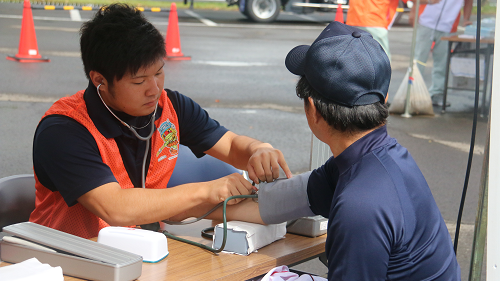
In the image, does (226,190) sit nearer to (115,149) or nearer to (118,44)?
(115,149)

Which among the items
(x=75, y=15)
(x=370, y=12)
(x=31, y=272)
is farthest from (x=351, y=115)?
(x=75, y=15)

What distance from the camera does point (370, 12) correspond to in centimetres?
615

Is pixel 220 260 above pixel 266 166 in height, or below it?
below

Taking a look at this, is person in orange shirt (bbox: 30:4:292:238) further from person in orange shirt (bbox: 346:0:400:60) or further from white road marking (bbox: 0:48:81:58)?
white road marking (bbox: 0:48:81:58)

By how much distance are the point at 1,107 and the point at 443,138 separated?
4.74 meters

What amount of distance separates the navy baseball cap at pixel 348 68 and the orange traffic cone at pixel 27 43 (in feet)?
25.0

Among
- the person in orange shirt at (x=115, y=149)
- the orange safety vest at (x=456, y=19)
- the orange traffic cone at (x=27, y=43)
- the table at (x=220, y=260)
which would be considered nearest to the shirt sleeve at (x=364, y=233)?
the table at (x=220, y=260)

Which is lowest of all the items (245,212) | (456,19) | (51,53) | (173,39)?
(51,53)

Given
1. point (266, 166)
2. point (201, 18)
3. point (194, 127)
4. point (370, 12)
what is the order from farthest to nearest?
point (201, 18)
point (370, 12)
point (194, 127)
point (266, 166)

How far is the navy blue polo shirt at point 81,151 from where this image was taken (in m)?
1.77

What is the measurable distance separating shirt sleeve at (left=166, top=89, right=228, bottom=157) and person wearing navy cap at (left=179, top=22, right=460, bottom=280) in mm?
940

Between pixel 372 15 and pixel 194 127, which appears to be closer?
pixel 194 127

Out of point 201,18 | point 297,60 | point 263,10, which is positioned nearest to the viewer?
point 297,60

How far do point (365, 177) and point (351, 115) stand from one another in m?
0.16
